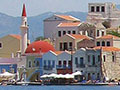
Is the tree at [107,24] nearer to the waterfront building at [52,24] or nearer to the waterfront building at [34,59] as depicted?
the waterfront building at [52,24]

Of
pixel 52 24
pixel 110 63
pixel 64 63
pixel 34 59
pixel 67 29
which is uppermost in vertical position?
pixel 52 24

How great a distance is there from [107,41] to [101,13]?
17194 millimetres

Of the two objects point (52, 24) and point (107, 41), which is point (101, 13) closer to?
point (52, 24)

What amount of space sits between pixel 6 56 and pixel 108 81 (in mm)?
23176

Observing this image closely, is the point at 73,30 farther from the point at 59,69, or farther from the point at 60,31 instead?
the point at 59,69

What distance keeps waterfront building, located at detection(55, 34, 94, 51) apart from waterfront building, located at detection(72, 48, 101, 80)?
214 inches

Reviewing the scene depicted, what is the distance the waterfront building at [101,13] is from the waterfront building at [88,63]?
20803 millimetres

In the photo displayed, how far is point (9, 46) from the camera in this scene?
405 ft

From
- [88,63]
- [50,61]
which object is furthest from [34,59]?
[88,63]

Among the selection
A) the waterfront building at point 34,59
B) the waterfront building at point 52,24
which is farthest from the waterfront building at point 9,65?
the waterfront building at point 52,24

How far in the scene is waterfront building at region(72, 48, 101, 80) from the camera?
10688 centimetres

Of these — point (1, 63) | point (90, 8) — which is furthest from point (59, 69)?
point (90, 8)

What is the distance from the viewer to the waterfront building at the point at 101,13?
425ft

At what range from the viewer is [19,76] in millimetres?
114500
